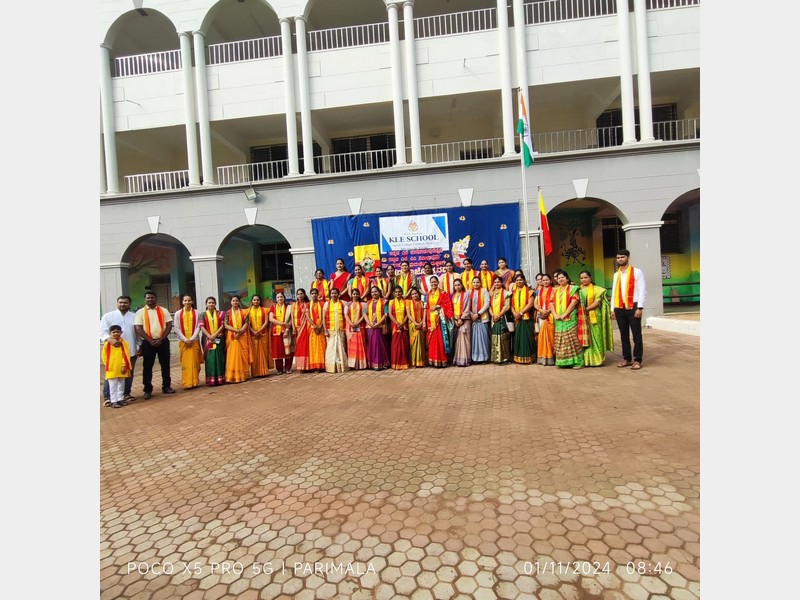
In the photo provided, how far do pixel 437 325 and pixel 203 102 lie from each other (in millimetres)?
9762

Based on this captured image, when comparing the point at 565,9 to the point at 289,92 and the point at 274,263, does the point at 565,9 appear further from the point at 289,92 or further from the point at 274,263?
the point at 274,263

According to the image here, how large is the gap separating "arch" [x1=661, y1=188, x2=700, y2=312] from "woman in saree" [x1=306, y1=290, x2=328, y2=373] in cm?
1165

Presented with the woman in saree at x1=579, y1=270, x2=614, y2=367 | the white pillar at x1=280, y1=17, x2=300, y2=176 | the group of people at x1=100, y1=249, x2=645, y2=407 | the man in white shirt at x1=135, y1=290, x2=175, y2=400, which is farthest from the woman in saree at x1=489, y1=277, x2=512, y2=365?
the white pillar at x1=280, y1=17, x2=300, y2=176

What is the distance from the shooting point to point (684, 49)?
10.1 meters

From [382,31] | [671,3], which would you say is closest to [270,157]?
[382,31]

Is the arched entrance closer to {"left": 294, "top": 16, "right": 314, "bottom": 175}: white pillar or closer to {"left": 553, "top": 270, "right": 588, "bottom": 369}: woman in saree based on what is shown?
{"left": 294, "top": 16, "right": 314, "bottom": 175}: white pillar

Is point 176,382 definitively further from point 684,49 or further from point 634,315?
point 684,49

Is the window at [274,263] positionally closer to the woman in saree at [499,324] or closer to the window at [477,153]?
the window at [477,153]

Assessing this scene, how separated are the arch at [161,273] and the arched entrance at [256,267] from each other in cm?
183

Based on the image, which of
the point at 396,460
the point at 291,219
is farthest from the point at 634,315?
the point at 291,219

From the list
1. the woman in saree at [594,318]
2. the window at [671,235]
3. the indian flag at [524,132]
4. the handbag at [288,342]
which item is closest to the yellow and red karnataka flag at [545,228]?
the indian flag at [524,132]

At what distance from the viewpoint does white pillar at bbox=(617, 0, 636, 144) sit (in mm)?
9930

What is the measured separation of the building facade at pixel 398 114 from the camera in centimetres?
1006

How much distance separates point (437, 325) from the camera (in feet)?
22.1
